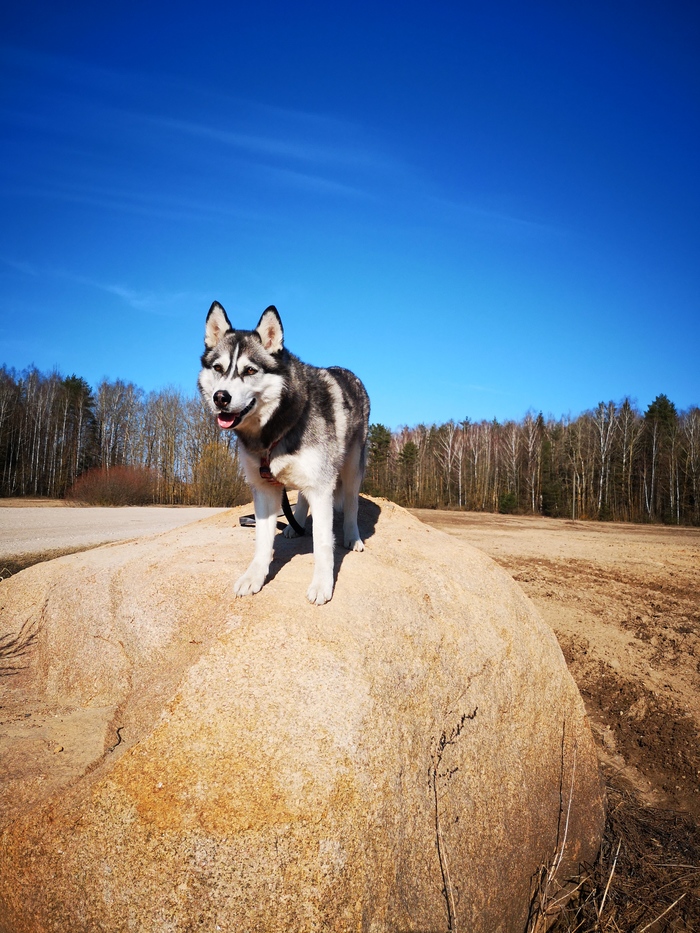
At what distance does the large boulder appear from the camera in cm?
297

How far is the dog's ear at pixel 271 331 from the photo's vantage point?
469cm

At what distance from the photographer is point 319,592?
436 cm

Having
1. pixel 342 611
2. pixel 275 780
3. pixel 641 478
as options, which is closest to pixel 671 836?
pixel 342 611

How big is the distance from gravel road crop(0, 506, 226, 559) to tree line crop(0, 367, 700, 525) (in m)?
12.9

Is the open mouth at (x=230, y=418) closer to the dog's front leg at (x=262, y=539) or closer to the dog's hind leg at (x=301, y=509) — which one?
the dog's front leg at (x=262, y=539)

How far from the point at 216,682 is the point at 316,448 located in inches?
79.6

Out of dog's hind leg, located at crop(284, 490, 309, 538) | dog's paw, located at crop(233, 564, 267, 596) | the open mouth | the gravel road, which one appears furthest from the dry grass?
the gravel road

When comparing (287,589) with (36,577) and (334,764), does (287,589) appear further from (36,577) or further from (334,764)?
(36,577)

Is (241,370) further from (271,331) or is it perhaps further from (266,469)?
(266,469)

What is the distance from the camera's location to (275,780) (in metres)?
3.22

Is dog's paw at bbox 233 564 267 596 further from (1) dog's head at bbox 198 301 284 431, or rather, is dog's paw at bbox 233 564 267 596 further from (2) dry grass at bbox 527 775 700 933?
(2) dry grass at bbox 527 775 700 933

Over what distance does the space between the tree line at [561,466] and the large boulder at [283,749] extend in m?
40.3

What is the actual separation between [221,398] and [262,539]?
1314 millimetres

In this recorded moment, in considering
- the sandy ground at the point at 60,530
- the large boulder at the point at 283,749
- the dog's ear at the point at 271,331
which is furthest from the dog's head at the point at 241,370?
the sandy ground at the point at 60,530
